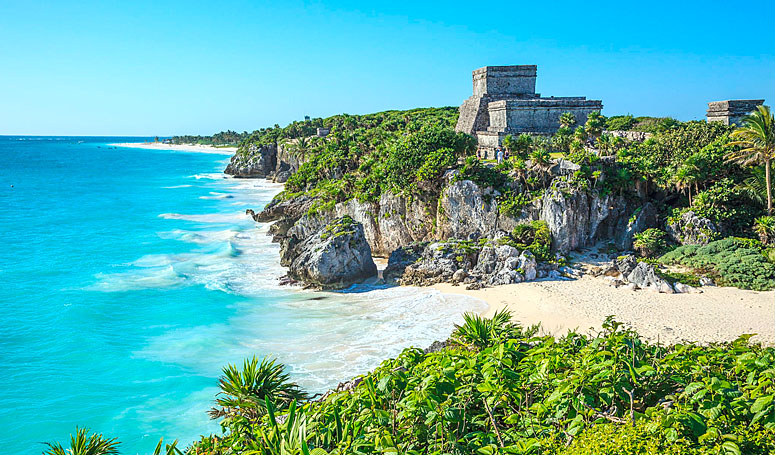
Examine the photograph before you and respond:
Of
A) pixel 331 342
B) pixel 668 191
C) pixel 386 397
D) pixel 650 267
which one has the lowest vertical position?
pixel 331 342

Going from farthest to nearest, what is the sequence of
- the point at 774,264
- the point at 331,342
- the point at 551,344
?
the point at 774,264 < the point at 331,342 < the point at 551,344

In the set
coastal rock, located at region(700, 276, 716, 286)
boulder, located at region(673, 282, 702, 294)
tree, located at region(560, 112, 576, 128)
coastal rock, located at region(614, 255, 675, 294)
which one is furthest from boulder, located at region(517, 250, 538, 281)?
tree, located at region(560, 112, 576, 128)

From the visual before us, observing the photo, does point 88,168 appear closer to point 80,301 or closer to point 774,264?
point 80,301

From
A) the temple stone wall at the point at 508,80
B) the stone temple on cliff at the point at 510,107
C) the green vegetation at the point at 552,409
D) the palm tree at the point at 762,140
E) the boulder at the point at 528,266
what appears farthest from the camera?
the temple stone wall at the point at 508,80

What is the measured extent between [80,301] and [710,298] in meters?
26.6

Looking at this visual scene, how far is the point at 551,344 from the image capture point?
7332mm

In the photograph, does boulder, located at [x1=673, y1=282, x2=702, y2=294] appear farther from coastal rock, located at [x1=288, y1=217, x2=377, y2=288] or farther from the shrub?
coastal rock, located at [x1=288, y1=217, x2=377, y2=288]

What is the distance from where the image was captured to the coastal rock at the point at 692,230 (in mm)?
22000

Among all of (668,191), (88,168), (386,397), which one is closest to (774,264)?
(668,191)

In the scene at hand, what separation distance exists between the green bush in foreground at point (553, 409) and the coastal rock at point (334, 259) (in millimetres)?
15852

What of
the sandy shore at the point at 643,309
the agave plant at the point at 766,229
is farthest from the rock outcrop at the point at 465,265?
the agave plant at the point at 766,229

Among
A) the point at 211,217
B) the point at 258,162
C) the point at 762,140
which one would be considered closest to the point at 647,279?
the point at 762,140

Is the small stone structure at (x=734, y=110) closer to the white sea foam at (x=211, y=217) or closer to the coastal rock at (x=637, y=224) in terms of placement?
the coastal rock at (x=637, y=224)

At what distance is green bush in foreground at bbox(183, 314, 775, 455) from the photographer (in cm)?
467
